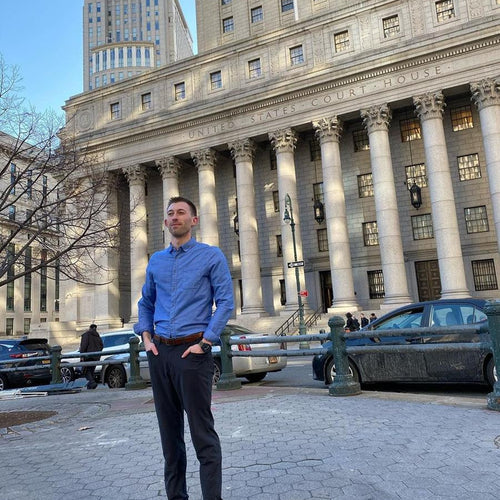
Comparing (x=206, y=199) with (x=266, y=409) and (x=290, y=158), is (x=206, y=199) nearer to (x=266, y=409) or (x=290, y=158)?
(x=290, y=158)

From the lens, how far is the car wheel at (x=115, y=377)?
525 inches

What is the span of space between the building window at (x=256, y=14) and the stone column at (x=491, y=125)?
71.1ft

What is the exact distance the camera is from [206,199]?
3238 cm

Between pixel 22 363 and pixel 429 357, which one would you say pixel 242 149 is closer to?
pixel 22 363

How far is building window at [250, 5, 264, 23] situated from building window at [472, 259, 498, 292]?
88.6 feet

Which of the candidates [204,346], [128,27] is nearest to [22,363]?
[204,346]

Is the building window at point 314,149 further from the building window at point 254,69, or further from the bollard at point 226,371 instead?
the bollard at point 226,371

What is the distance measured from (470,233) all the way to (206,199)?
17.2 m

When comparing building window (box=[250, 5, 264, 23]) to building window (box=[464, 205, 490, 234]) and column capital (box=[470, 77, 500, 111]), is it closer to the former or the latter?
column capital (box=[470, 77, 500, 111])

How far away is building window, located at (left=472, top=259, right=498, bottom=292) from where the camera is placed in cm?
2859

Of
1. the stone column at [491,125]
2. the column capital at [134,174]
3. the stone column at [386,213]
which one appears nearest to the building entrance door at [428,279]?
the stone column at [386,213]

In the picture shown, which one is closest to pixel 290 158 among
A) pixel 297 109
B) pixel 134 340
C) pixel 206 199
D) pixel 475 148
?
pixel 297 109

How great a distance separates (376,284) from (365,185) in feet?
22.5

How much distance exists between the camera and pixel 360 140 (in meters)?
32.7
